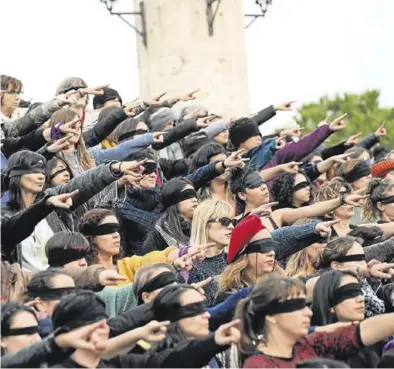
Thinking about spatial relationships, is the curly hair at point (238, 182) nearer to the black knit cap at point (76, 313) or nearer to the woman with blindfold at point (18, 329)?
the woman with blindfold at point (18, 329)

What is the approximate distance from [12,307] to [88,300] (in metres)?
0.57

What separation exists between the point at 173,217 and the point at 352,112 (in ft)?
170

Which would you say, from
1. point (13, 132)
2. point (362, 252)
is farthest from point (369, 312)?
point (13, 132)

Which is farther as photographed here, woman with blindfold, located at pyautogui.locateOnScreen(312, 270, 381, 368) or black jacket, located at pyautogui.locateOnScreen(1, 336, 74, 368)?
woman with blindfold, located at pyautogui.locateOnScreen(312, 270, 381, 368)

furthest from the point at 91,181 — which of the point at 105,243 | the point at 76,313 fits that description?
the point at 76,313

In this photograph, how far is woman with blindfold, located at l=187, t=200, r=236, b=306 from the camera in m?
10.6

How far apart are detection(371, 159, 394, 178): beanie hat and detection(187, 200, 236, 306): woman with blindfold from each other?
4.32m

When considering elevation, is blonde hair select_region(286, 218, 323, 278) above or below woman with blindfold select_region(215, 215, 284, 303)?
below

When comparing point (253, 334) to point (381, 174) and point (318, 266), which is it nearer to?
point (318, 266)

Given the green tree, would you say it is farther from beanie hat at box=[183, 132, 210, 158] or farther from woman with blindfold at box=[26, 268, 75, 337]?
woman with blindfold at box=[26, 268, 75, 337]

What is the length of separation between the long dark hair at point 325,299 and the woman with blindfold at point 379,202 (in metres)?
3.97

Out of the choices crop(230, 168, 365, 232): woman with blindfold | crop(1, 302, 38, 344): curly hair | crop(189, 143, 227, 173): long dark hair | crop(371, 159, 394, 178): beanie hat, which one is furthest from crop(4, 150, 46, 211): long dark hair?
crop(371, 159, 394, 178): beanie hat

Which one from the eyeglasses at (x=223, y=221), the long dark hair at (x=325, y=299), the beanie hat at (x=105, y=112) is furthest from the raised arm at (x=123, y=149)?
the long dark hair at (x=325, y=299)

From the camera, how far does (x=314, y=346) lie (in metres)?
8.57
